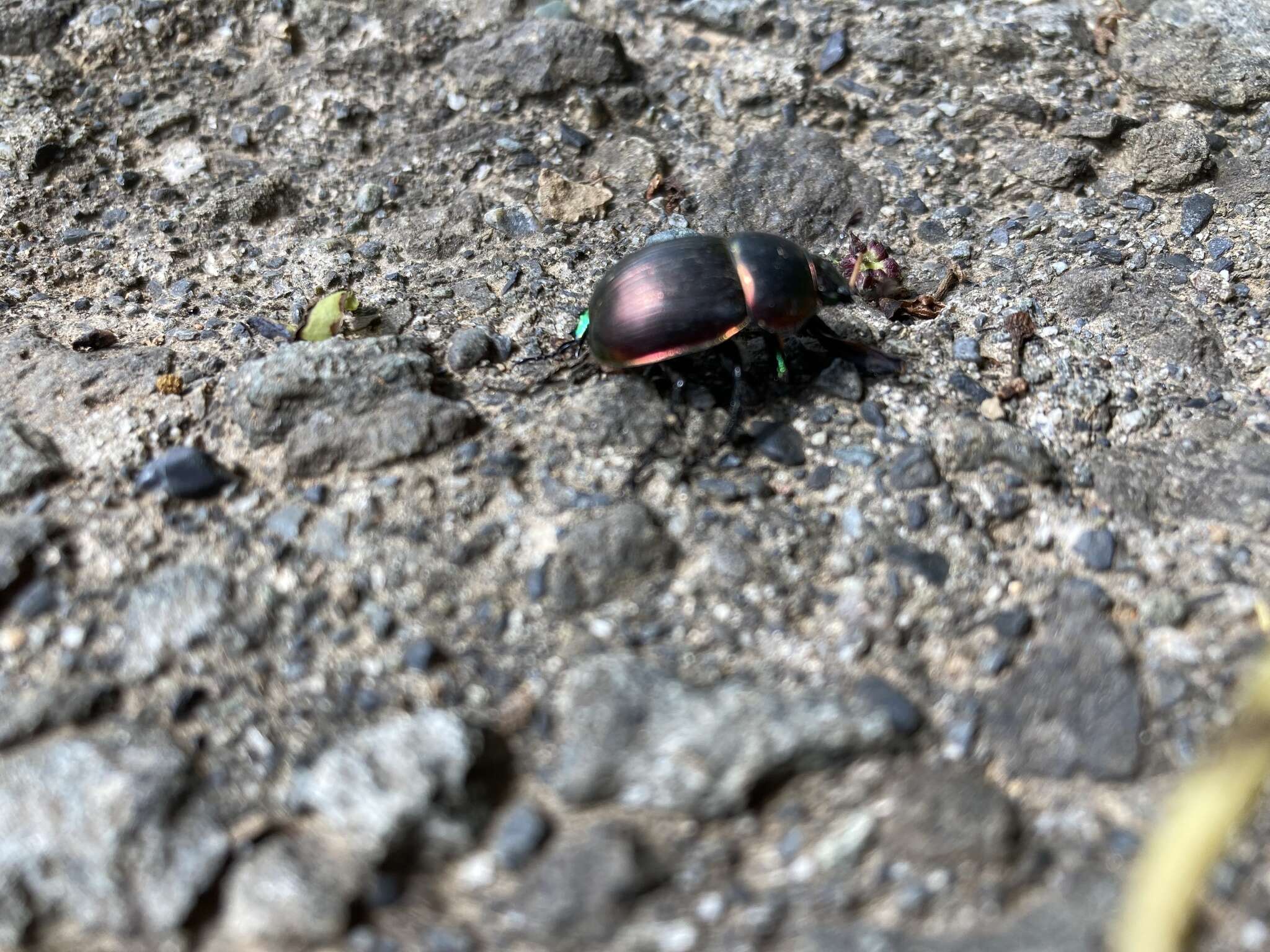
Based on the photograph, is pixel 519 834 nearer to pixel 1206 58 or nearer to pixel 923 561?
pixel 923 561

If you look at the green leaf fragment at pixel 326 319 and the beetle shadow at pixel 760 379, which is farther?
the green leaf fragment at pixel 326 319

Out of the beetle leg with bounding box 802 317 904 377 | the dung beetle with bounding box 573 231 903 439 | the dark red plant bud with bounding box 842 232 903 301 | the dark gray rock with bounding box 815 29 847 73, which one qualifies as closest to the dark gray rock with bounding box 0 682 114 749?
the dung beetle with bounding box 573 231 903 439

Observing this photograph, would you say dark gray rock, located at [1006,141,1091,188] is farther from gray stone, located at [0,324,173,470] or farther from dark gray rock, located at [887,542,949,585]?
gray stone, located at [0,324,173,470]

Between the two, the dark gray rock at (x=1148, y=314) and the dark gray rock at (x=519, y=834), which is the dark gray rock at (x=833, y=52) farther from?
the dark gray rock at (x=519, y=834)

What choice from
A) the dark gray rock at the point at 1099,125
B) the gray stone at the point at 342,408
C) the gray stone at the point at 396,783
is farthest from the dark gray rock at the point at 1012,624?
the dark gray rock at the point at 1099,125

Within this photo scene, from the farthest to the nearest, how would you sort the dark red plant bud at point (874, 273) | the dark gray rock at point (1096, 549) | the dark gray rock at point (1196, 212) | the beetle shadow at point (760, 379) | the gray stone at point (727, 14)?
the gray stone at point (727, 14) < the dark gray rock at point (1196, 212) < the dark red plant bud at point (874, 273) < the beetle shadow at point (760, 379) < the dark gray rock at point (1096, 549)

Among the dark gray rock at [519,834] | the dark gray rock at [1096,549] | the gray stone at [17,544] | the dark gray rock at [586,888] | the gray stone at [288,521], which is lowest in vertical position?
the dark gray rock at [1096,549]
